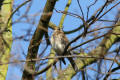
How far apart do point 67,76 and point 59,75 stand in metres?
1.22

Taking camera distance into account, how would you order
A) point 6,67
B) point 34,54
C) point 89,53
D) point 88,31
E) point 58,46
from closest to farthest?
point 88,31 < point 89,53 < point 34,54 < point 6,67 < point 58,46

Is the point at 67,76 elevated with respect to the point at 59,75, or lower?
lower

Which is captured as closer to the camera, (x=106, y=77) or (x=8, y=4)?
(x=106, y=77)

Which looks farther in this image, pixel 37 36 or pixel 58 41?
pixel 58 41

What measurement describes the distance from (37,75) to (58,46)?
1.85 metres

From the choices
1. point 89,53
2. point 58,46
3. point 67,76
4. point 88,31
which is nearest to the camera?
point 88,31

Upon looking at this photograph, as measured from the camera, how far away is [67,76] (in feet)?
17.6

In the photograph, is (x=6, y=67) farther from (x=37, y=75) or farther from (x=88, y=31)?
(x=88, y=31)

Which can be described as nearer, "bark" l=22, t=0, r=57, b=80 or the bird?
"bark" l=22, t=0, r=57, b=80

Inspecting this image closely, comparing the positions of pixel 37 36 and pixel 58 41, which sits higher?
pixel 37 36

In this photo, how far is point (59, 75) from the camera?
13.7ft

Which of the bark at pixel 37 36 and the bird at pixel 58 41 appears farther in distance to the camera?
the bird at pixel 58 41

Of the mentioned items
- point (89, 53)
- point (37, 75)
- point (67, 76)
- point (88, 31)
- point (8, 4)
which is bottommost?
point (67, 76)

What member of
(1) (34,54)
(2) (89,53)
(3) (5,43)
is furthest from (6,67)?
(2) (89,53)
